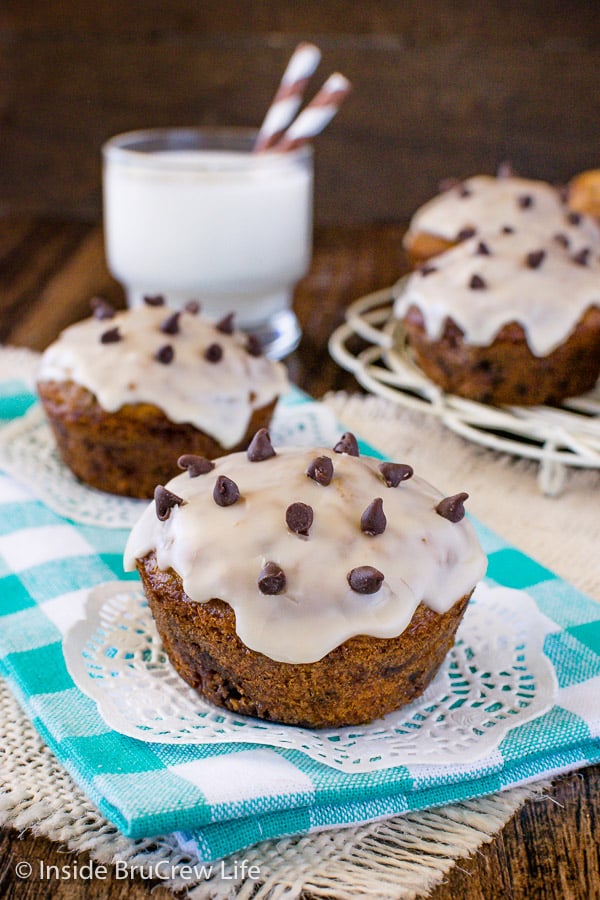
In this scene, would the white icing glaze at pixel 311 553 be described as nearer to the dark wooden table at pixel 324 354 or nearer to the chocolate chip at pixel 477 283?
the dark wooden table at pixel 324 354

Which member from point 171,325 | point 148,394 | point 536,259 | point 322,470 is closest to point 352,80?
point 536,259

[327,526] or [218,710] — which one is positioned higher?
[327,526]

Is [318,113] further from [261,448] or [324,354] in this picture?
[261,448]

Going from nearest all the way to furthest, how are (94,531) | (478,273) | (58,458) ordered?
(94,531) < (58,458) < (478,273)

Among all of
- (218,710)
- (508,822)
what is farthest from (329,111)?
(508,822)

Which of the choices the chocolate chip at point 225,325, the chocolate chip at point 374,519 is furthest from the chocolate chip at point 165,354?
the chocolate chip at point 374,519

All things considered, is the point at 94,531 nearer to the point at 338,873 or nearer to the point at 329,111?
the point at 338,873

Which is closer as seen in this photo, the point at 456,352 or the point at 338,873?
the point at 338,873
